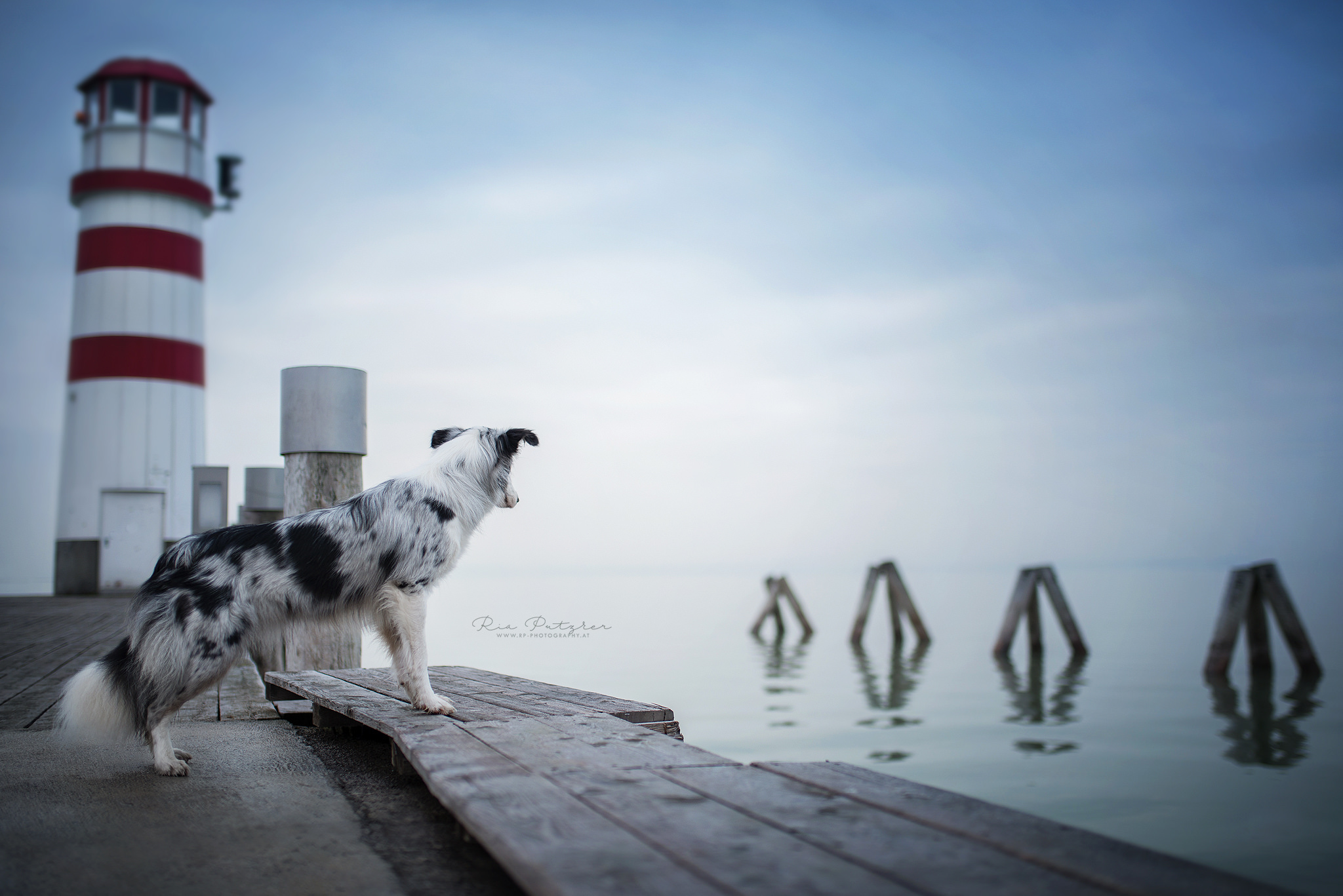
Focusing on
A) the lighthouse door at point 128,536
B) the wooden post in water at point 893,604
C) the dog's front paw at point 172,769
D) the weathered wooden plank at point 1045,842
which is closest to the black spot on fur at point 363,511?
the dog's front paw at point 172,769

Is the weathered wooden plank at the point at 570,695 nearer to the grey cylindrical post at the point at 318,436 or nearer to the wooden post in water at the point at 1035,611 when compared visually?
the grey cylindrical post at the point at 318,436

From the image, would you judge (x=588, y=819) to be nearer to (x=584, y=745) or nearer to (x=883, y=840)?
(x=883, y=840)

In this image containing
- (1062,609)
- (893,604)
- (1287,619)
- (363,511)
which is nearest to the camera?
(363,511)

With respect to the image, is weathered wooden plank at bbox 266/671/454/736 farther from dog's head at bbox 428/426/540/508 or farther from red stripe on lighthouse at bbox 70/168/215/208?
red stripe on lighthouse at bbox 70/168/215/208

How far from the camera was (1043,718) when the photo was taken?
41.8ft

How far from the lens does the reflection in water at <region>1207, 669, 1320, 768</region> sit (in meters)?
10.2

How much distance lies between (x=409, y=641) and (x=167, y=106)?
20742 millimetres

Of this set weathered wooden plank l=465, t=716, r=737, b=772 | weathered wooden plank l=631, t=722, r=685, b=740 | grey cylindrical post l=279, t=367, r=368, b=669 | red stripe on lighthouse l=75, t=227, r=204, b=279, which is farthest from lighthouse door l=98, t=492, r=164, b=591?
weathered wooden plank l=465, t=716, r=737, b=772

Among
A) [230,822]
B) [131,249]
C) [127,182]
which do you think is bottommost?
[230,822]

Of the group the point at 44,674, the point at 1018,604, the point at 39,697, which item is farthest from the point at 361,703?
the point at 1018,604

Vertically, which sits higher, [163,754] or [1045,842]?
[1045,842]

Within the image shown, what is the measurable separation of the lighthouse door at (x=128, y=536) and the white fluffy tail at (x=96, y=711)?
697 inches

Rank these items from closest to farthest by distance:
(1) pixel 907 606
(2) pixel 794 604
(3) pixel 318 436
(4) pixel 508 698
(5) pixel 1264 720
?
(4) pixel 508 698, (3) pixel 318 436, (5) pixel 1264 720, (1) pixel 907 606, (2) pixel 794 604

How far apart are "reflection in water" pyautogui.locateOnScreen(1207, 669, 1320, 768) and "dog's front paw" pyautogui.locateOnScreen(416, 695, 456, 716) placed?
31.3 feet
